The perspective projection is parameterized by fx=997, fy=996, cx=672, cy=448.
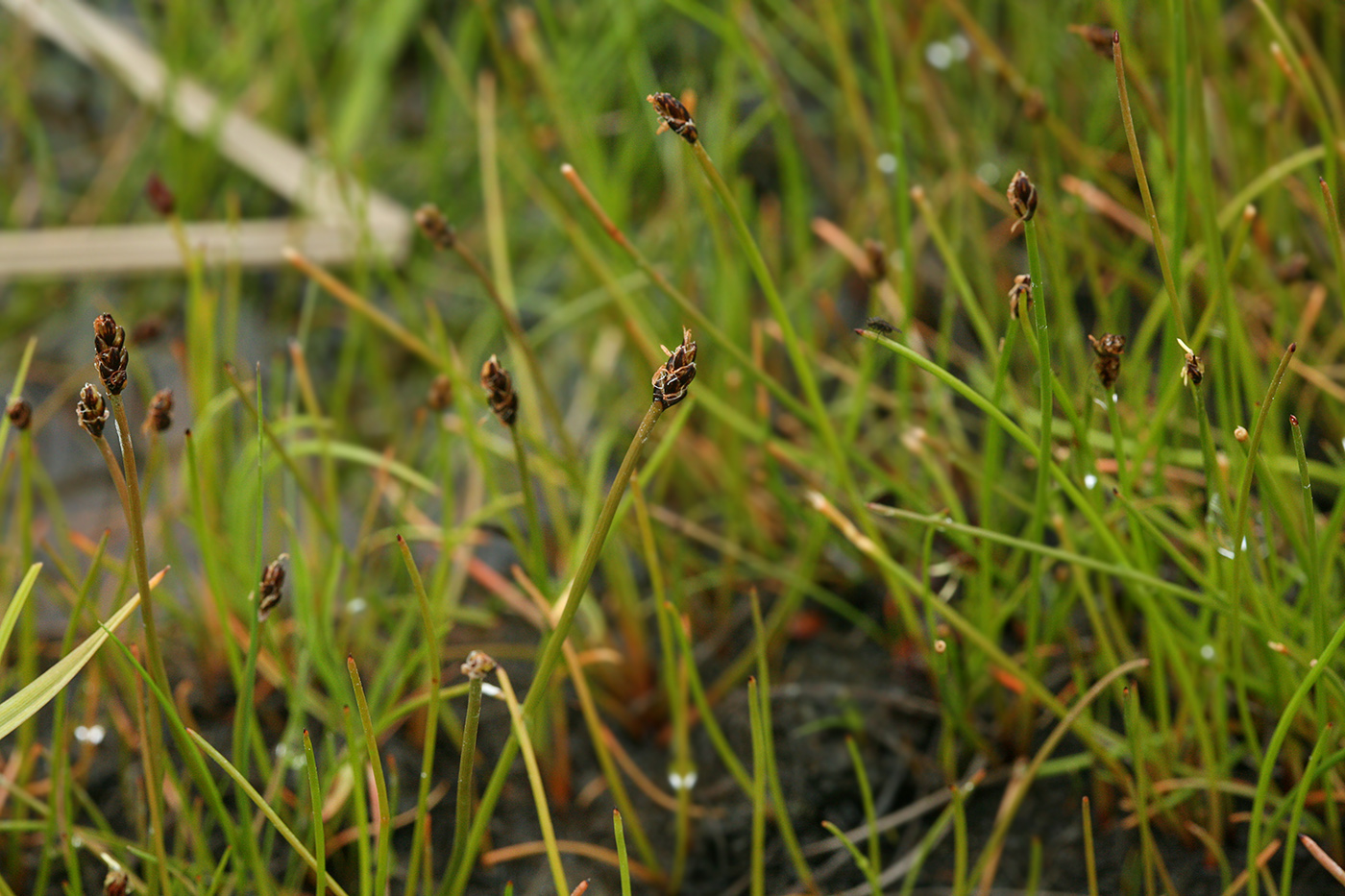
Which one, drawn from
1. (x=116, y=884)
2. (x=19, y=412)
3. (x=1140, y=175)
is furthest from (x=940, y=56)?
(x=116, y=884)

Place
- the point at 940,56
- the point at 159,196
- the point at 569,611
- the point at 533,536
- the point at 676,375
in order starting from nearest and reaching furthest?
the point at 676,375 → the point at 569,611 → the point at 533,536 → the point at 159,196 → the point at 940,56

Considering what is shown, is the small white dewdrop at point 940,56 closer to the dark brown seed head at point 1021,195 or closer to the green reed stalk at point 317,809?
the dark brown seed head at point 1021,195

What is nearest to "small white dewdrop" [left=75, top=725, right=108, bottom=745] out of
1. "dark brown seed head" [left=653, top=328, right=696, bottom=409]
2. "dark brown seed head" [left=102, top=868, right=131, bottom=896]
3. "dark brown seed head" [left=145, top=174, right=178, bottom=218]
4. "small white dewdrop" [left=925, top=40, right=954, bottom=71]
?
"dark brown seed head" [left=102, top=868, right=131, bottom=896]

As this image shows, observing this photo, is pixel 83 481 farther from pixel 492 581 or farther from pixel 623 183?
pixel 623 183

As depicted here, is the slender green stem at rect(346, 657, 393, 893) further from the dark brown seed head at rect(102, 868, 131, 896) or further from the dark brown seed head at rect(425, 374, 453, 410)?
the dark brown seed head at rect(425, 374, 453, 410)

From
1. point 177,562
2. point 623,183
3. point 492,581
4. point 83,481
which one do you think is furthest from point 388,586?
point 623,183

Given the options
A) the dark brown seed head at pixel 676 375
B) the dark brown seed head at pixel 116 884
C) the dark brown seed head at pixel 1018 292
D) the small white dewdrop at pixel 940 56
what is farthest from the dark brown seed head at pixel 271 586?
the small white dewdrop at pixel 940 56

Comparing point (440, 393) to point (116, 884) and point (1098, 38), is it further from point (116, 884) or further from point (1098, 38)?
point (1098, 38)

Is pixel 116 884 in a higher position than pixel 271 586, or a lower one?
lower
